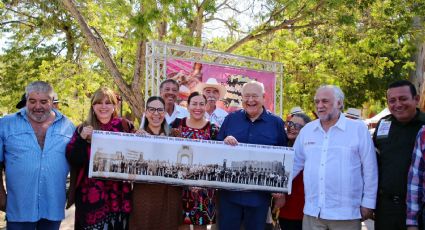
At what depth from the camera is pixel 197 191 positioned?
474 centimetres

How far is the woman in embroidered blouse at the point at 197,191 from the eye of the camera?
15.5 feet

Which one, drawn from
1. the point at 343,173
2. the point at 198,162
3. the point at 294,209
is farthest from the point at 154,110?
the point at 343,173

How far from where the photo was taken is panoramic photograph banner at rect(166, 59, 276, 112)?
9680mm

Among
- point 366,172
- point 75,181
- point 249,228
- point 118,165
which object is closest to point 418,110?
point 366,172

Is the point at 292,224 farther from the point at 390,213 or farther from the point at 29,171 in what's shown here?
the point at 29,171

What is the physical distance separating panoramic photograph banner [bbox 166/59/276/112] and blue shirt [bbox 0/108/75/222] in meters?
5.38

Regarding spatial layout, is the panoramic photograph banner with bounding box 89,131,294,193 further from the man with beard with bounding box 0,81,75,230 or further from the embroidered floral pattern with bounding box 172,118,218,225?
the man with beard with bounding box 0,81,75,230

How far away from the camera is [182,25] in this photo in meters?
11.5

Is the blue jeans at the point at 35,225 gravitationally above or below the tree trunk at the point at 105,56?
below

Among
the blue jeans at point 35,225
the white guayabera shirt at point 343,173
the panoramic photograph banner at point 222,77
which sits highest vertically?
the panoramic photograph banner at point 222,77

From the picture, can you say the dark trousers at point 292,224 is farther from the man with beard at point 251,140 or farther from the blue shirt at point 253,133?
the blue shirt at point 253,133

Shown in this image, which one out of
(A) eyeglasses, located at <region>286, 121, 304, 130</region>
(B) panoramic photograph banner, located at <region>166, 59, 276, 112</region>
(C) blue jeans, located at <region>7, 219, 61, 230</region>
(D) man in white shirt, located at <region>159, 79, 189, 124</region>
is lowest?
(C) blue jeans, located at <region>7, 219, 61, 230</region>

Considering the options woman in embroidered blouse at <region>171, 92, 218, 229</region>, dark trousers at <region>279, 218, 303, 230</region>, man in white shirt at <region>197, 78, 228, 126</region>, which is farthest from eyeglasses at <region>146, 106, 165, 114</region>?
man in white shirt at <region>197, 78, 228, 126</region>

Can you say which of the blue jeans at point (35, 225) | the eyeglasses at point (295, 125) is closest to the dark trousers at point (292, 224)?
the eyeglasses at point (295, 125)
